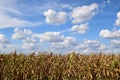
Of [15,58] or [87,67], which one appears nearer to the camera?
[87,67]

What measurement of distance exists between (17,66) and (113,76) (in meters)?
4.55

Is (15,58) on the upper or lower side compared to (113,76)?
upper

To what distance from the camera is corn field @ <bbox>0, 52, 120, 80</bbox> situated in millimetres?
13640

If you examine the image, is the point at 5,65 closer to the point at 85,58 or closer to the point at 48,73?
the point at 48,73

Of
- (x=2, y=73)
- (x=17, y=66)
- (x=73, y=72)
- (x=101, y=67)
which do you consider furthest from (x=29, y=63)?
(x=101, y=67)

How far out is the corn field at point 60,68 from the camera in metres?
13.6

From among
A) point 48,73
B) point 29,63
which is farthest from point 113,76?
point 29,63

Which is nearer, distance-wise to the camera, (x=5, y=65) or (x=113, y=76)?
(x=113, y=76)

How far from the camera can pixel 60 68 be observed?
14.5 metres

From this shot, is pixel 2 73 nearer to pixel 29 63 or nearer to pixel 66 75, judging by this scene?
pixel 29 63

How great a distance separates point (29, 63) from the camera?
15188mm

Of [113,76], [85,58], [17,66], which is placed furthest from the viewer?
[85,58]

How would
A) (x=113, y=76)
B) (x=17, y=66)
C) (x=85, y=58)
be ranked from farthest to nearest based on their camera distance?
(x=85, y=58), (x=17, y=66), (x=113, y=76)

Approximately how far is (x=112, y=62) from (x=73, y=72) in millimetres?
1784
